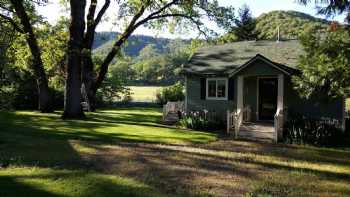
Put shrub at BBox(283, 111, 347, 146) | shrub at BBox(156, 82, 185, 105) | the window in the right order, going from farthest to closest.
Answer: shrub at BBox(156, 82, 185, 105) → the window → shrub at BBox(283, 111, 347, 146)

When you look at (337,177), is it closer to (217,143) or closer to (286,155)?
(286,155)

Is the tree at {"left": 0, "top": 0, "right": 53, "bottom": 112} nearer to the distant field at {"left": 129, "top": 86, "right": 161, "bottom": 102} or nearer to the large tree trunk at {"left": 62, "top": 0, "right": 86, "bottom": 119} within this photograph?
the large tree trunk at {"left": 62, "top": 0, "right": 86, "bottom": 119}

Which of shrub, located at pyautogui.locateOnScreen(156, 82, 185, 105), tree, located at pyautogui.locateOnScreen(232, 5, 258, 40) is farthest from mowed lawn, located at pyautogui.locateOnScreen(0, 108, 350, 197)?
tree, located at pyautogui.locateOnScreen(232, 5, 258, 40)

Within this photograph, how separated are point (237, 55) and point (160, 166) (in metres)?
14.2

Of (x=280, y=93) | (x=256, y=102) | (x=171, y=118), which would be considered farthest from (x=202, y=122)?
(x=280, y=93)

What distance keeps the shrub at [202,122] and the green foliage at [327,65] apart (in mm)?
7843

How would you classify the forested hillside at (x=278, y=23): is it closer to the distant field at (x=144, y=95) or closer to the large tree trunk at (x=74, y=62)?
the distant field at (x=144, y=95)

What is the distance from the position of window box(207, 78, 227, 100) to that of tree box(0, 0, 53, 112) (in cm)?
1149

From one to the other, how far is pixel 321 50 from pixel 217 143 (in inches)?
230

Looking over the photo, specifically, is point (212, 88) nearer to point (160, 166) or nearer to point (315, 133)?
point (315, 133)

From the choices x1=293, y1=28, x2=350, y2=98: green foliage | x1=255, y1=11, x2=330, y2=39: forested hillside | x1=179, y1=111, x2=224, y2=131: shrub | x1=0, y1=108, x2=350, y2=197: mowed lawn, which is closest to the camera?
x1=0, y1=108, x2=350, y2=197: mowed lawn

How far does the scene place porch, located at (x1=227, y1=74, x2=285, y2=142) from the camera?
1904 centimetres

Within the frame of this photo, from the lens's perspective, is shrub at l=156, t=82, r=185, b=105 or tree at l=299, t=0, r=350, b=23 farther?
shrub at l=156, t=82, r=185, b=105

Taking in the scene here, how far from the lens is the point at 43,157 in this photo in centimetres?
1221
